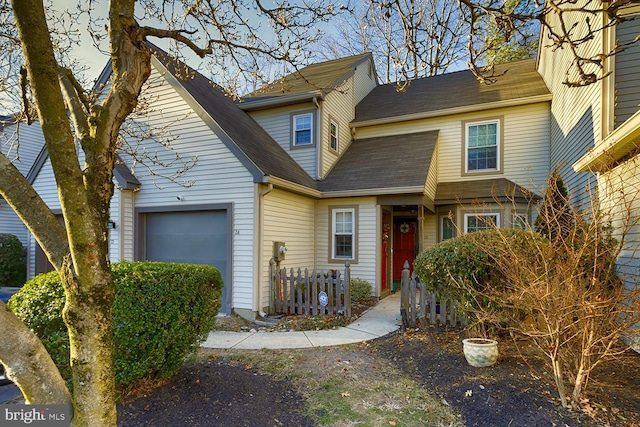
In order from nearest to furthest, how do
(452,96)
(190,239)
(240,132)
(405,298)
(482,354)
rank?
(482,354) → (405,298) → (190,239) → (240,132) → (452,96)

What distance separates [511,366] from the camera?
14.4ft

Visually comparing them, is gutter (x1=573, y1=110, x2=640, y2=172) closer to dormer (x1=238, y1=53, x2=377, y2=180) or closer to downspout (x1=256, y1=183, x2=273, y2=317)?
downspout (x1=256, y1=183, x2=273, y2=317)

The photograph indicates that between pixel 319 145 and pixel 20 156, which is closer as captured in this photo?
pixel 319 145

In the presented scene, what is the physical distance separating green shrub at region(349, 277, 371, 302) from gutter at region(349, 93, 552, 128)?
542 centimetres

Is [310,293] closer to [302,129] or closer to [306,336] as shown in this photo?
[306,336]

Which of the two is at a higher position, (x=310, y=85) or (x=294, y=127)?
(x=310, y=85)

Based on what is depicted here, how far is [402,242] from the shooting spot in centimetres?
1183

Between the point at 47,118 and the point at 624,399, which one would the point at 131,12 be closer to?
the point at 47,118

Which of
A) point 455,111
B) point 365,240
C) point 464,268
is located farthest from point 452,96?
point 464,268

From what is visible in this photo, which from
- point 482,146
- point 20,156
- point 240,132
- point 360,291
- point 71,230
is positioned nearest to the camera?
point 71,230

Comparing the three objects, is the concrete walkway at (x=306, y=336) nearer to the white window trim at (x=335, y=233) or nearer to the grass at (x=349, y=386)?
the grass at (x=349, y=386)

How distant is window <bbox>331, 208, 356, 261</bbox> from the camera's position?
988 cm

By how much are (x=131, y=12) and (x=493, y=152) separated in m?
10.2

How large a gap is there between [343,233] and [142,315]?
7055 mm
